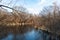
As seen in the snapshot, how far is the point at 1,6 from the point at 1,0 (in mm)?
180

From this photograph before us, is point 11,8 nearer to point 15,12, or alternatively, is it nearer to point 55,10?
point 15,12

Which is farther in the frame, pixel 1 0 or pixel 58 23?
pixel 58 23

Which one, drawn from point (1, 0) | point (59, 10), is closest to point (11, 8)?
point (1, 0)

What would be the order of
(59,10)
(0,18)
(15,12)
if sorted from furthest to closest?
A: (59,10) < (0,18) < (15,12)

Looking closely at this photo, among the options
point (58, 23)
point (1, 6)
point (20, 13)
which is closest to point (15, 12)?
point (20, 13)

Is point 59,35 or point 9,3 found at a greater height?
point 9,3

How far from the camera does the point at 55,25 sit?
19.0 meters

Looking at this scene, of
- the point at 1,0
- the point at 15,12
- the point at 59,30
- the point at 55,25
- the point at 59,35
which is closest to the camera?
the point at 15,12

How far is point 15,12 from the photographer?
8.71 ft

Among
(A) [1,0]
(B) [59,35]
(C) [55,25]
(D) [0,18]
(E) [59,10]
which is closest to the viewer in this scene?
(A) [1,0]

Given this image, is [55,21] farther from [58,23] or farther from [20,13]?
[20,13]

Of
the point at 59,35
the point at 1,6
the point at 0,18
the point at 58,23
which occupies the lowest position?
the point at 59,35

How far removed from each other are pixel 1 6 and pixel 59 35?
14724 millimetres

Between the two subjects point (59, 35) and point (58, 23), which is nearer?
point (59, 35)
